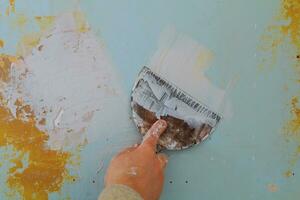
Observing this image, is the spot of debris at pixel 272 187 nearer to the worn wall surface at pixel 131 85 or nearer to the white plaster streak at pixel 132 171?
the worn wall surface at pixel 131 85

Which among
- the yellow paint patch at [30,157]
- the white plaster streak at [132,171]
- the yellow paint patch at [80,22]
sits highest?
the yellow paint patch at [80,22]

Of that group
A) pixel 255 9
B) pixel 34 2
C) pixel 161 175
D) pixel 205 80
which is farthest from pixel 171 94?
pixel 34 2

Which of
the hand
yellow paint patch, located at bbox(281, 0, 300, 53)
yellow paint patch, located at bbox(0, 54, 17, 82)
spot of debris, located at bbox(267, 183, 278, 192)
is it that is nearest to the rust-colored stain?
yellow paint patch, located at bbox(0, 54, 17, 82)

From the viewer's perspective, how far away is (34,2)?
4.77 ft

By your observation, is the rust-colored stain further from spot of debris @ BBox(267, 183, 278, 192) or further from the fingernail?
spot of debris @ BBox(267, 183, 278, 192)

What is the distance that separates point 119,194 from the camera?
125cm

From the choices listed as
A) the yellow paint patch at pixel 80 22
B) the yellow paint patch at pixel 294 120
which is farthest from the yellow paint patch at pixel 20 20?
the yellow paint patch at pixel 294 120

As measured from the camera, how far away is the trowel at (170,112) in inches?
58.6

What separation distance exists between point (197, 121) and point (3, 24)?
25.2 inches

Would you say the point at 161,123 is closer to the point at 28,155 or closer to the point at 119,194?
the point at 119,194

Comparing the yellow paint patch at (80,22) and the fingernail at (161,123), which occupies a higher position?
the yellow paint patch at (80,22)

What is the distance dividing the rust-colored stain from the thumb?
0.25 metres

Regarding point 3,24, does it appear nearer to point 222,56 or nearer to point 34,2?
point 34,2

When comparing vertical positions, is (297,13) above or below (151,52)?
above
